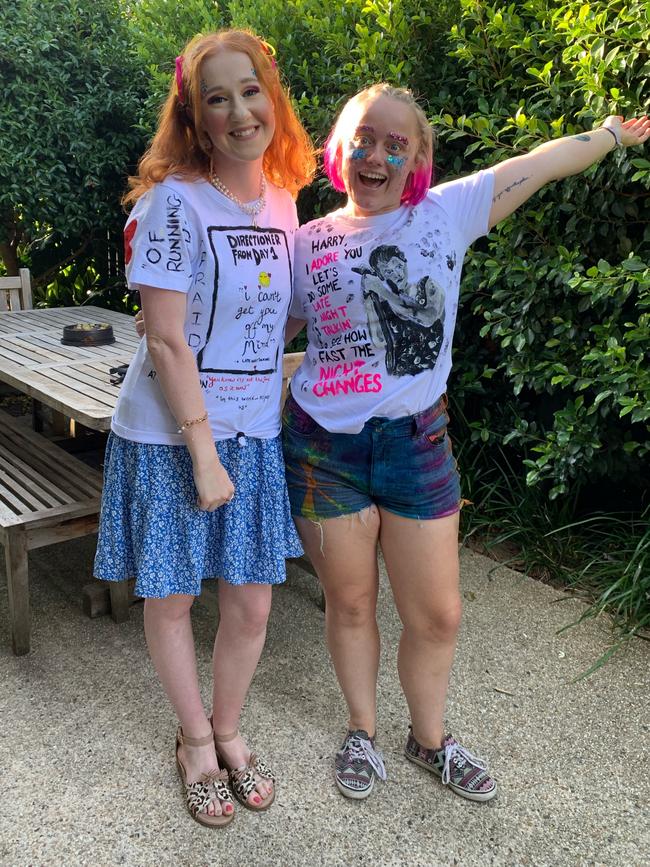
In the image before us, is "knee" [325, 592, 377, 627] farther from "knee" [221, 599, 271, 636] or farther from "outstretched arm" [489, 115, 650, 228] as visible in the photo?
"outstretched arm" [489, 115, 650, 228]

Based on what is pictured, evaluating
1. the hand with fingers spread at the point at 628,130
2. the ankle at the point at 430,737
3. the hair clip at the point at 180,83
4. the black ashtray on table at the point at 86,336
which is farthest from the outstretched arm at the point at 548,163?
the black ashtray on table at the point at 86,336

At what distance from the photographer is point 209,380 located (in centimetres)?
184

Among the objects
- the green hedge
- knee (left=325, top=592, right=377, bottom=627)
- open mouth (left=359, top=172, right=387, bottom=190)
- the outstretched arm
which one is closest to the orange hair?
open mouth (left=359, top=172, right=387, bottom=190)

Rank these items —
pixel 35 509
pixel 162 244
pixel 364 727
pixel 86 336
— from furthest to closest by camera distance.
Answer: pixel 86 336, pixel 35 509, pixel 364 727, pixel 162 244

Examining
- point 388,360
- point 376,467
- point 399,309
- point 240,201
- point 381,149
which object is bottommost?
point 376,467

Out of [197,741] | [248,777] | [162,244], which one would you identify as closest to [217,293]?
[162,244]

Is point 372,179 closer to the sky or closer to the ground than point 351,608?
closer to the sky

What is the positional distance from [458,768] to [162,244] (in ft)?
5.17

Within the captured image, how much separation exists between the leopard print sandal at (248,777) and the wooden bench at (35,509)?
96 cm

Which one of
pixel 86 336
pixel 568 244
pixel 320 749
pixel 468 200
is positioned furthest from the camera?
pixel 86 336

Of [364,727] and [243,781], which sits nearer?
[243,781]

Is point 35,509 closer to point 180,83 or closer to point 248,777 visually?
point 248,777

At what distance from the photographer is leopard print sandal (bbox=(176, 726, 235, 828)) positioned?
6.73 ft

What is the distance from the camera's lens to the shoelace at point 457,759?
219 cm
